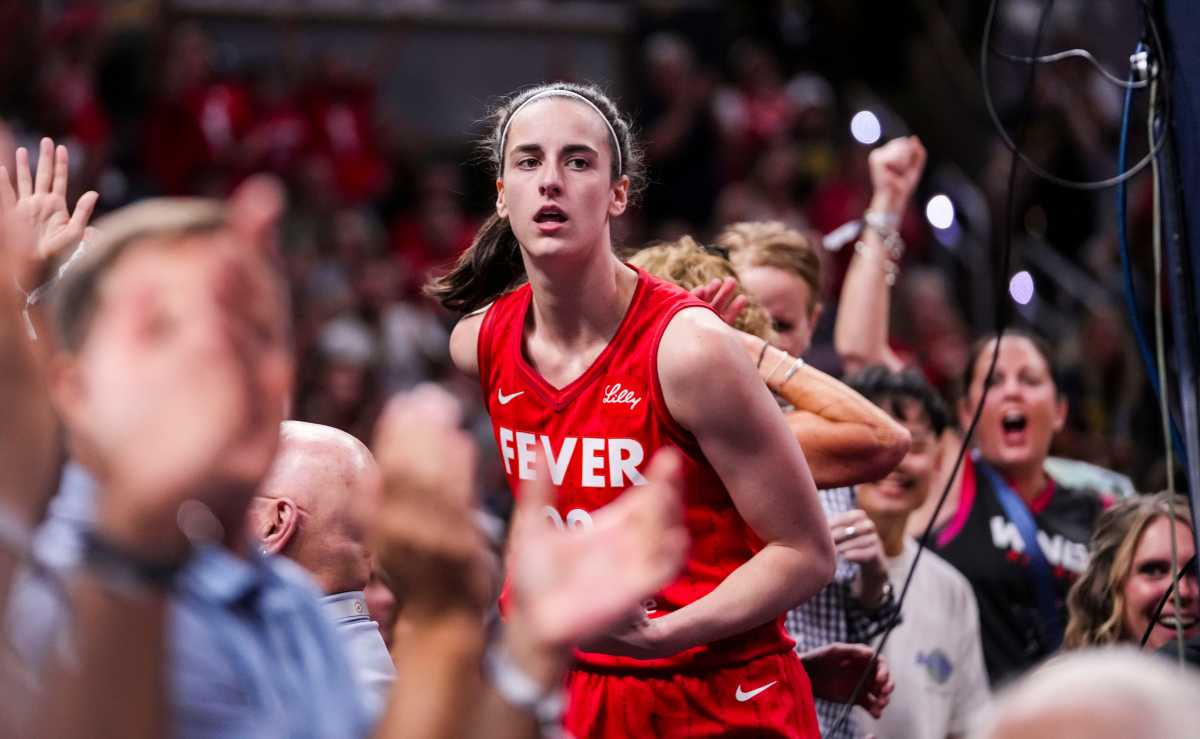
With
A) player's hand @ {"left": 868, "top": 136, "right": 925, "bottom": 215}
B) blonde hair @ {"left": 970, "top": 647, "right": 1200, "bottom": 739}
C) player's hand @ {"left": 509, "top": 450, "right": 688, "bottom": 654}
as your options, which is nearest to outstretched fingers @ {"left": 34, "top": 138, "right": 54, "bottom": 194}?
player's hand @ {"left": 509, "top": 450, "right": 688, "bottom": 654}

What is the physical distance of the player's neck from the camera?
3502mm

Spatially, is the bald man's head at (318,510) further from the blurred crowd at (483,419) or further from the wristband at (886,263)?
the wristband at (886,263)

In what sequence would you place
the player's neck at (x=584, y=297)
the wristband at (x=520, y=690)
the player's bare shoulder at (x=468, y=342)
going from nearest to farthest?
the wristband at (x=520, y=690), the player's neck at (x=584, y=297), the player's bare shoulder at (x=468, y=342)

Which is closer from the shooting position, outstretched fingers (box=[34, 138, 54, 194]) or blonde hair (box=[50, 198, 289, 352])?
blonde hair (box=[50, 198, 289, 352])

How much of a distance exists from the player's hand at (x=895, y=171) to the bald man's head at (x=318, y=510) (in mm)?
2607

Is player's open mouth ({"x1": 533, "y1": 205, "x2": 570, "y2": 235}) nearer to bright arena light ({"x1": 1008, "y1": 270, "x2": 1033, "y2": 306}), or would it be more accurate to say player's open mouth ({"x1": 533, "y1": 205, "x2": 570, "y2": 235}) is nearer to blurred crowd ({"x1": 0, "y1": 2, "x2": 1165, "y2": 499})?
blurred crowd ({"x1": 0, "y1": 2, "x2": 1165, "y2": 499})

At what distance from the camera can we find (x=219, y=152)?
10.4 meters

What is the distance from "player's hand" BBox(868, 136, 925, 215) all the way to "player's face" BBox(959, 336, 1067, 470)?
69 centimetres

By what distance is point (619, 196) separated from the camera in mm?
3676

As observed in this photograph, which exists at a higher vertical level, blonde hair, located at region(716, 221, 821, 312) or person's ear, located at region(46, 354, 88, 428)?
blonde hair, located at region(716, 221, 821, 312)

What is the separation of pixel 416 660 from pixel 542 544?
0.59 feet

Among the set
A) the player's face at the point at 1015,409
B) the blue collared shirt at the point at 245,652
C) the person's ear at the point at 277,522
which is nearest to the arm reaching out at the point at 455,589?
the blue collared shirt at the point at 245,652

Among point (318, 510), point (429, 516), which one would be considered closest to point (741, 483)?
point (318, 510)

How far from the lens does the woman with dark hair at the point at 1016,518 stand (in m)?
5.21
